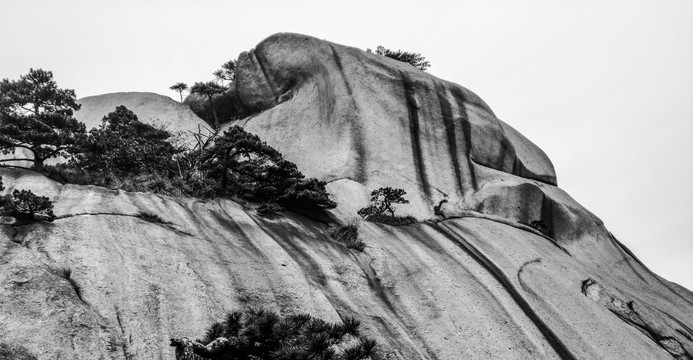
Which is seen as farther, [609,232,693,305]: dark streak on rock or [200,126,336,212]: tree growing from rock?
[609,232,693,305]: dark streak on rock

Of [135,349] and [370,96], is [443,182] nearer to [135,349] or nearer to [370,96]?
[370,96]

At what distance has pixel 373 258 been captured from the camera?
64.5 ft

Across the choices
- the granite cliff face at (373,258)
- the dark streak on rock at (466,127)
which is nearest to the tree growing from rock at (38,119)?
the granite cliff face at (373,258)

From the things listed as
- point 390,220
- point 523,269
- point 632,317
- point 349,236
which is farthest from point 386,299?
point 632,317

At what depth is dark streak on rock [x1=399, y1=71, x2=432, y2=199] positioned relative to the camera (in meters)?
26.8

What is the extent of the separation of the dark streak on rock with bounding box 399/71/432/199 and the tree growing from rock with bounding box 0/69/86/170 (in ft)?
49.9

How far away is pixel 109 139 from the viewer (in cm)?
2466

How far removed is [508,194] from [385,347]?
1469 centimetres

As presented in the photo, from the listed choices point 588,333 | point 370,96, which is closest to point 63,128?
point 370,96

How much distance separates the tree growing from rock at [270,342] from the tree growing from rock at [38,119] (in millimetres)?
13166

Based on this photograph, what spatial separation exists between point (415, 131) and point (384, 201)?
667 centimetres

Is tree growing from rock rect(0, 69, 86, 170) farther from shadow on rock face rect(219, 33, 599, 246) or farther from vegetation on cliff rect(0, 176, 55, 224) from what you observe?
shadow on rock face rect(219, 33, 599, 246)

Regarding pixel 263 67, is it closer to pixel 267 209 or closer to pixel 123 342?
pixel 267 209

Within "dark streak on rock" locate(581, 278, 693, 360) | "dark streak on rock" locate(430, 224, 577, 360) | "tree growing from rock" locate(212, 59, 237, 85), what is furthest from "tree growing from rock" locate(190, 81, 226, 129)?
"dark streak on rock" locate(581, 278, 693, 360)
